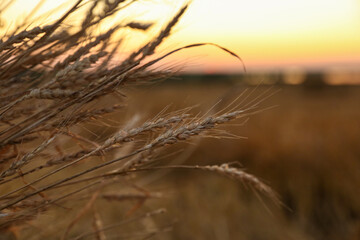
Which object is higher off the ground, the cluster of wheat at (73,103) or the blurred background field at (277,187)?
the cluster of wheat at (73,103)

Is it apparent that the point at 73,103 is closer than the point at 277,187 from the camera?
Yes

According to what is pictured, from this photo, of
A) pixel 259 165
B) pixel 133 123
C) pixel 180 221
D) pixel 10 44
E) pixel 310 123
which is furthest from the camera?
pixel 310 123

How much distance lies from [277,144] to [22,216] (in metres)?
3.70

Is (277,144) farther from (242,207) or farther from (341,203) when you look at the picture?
(242,207)

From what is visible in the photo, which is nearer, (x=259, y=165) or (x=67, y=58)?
(x=67, y=58)

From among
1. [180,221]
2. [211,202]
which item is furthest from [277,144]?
[180,221]

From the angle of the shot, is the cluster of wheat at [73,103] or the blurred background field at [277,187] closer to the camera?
the cluster of wheat at [73,103]

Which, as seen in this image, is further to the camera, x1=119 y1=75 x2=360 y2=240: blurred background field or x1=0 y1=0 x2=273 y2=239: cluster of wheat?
x1=119 y1=75 x2=360 y2=240: blurred background field

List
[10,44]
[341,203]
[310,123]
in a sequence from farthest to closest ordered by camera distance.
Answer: [310,123] → [341,203] → [10,44]

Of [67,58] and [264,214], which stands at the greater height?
[67,58]

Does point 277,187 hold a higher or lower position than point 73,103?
lower

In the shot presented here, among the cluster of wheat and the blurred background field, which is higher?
the cluster of wheat

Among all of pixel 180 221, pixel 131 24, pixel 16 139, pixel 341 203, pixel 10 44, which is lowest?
pixel 180 221

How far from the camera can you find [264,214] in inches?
111
